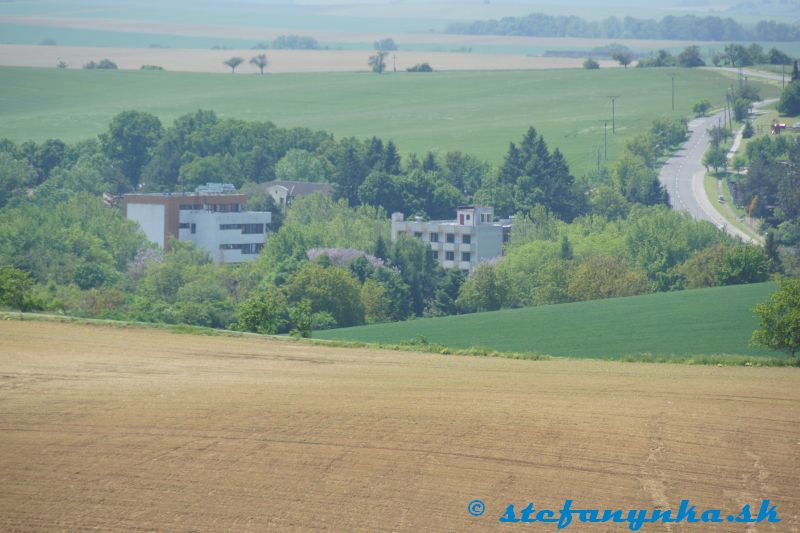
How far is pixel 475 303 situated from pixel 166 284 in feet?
83.4

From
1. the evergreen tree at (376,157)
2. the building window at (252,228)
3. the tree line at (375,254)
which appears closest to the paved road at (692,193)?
the tree line at (375,254)

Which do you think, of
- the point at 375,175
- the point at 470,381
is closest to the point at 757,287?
the point at 470,381

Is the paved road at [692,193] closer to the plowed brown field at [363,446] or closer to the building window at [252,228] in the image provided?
the building window at [252,228]

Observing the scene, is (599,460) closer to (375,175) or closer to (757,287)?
(757,287)

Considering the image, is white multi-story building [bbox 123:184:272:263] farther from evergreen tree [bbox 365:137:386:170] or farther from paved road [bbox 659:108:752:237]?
paved road [bbox 659:108:752:237]

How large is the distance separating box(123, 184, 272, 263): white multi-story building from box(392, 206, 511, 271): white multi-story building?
17546 millimetres

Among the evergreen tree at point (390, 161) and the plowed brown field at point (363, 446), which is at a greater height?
the plowed brown field at point (363, 446)

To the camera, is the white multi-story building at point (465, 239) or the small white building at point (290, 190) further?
the small white building at point (290, 190)

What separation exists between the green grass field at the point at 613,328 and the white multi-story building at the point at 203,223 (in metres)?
72.9

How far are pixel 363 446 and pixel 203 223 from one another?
127 m

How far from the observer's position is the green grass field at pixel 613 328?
229ft

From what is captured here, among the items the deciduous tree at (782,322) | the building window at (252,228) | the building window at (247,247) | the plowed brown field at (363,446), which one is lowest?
the building window at (247,247)

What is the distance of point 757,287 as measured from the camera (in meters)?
89.6

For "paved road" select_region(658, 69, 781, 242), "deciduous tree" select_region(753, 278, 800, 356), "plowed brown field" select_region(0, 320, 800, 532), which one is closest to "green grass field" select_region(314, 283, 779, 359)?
"deciduous tree" select_region(753, 278, 800, 356)
